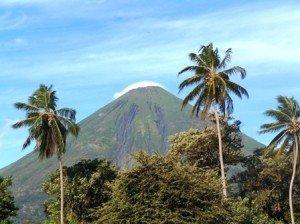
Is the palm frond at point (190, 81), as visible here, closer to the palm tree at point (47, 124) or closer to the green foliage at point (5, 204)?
the palm tree at point (47, 124)

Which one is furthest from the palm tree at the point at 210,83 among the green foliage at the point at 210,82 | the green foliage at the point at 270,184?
the green foliage at the point at 270,184

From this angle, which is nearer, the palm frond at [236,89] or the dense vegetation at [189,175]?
the dense vegetation at [189,175]

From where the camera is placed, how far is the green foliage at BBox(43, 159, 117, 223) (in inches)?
2793

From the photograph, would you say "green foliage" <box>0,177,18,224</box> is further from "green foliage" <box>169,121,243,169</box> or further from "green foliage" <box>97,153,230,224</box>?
"green foliage" <box>97,153,230,224</box>

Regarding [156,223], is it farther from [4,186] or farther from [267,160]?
[267,160]

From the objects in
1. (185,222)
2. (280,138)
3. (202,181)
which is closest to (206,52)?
(280,138)

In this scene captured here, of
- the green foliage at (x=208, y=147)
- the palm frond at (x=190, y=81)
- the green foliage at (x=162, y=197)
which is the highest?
the palm frond at (x=190, y=81)

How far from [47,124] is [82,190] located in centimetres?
1355

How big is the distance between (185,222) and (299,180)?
1764 inches

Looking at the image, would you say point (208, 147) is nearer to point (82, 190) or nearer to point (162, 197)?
point (82, 190)

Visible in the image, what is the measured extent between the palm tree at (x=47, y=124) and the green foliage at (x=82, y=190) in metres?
10.9

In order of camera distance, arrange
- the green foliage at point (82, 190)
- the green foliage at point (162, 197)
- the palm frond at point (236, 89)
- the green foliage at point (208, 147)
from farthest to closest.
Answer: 1. the green foliage at point (208, 147)
2. the green foliage at point (82, 190)
3. the palm frond at point (236, 89)
4. the green foliage at point (162, 197)

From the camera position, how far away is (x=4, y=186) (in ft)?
225

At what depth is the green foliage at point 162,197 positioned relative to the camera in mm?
39500
